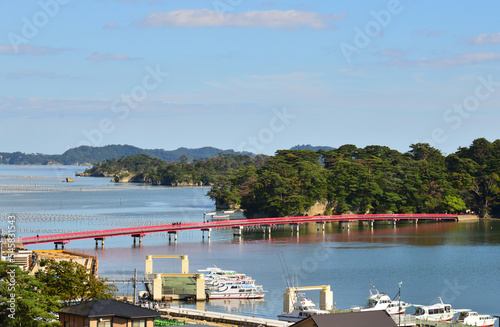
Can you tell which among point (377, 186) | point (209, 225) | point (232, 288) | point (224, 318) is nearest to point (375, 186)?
point (377, 186)

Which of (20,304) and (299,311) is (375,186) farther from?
(20,304)

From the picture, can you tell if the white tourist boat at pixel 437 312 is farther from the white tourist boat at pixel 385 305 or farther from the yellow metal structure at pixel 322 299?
the yellow metal structure at pixel 322 299

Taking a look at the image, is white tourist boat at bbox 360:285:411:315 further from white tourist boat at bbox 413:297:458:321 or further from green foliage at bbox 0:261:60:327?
green foliage at bbox 0:261:60:327

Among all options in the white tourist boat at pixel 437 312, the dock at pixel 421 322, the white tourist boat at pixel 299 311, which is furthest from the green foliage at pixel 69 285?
the white tourist boat at pixel 437 312

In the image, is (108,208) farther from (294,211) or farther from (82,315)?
(82,315)

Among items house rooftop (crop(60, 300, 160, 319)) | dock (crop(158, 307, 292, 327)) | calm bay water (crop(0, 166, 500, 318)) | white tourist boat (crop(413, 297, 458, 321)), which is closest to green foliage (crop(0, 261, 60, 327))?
house rooftop (crop(60, 300, 160, 319))

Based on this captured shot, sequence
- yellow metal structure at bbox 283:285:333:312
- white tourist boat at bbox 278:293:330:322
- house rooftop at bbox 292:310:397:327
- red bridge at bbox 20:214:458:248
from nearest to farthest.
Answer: house rooftop at bbox 292:310:397:327, white tourist boat at bbox 278:293:330:322, yellow metal structure at bbox 283:285:333:312, red bridge at bbox 20:214:458:248

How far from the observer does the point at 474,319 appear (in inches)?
1799

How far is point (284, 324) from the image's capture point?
41.9 m

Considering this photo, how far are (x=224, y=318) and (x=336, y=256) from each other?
33.9 m

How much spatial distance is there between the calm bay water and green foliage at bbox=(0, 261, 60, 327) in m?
20.9

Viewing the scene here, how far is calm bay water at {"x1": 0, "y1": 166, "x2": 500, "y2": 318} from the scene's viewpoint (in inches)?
2224

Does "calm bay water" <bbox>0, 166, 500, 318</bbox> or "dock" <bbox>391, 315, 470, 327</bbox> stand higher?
"calm bay water" <bbox>0, 166, 500, 318</bbox>

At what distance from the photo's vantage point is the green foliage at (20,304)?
1150 inches
